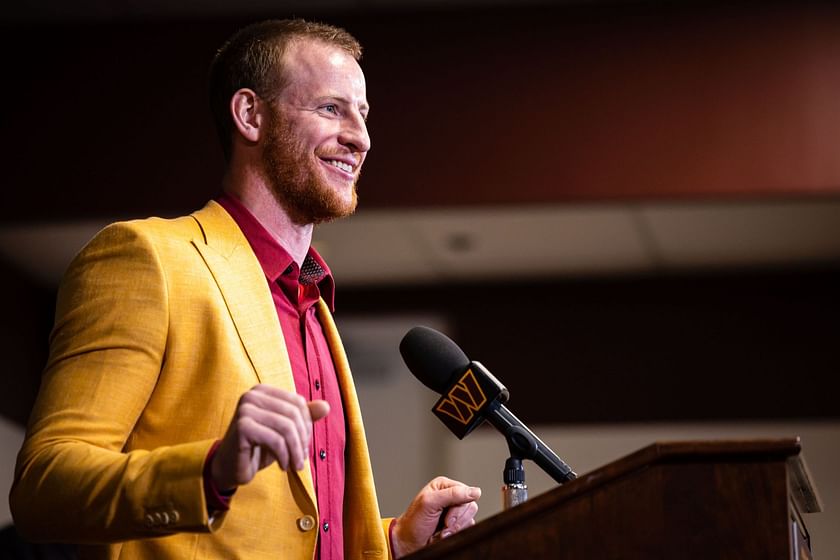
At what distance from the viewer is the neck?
1754 mm

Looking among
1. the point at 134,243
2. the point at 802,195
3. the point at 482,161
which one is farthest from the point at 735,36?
the point at 134,243

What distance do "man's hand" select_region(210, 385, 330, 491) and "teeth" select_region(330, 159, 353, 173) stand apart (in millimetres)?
622

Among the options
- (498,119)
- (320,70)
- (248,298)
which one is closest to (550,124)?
(498,119)

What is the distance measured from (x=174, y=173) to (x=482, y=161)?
3.25ft

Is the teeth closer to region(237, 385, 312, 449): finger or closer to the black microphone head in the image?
the black microphone head

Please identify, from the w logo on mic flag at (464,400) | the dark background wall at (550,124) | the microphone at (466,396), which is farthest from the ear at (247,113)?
Answer: the dark background wall at (550,124)

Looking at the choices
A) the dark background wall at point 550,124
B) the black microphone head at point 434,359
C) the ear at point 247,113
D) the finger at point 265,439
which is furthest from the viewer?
the dark background wall at point 550,124

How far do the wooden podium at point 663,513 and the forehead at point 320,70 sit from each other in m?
0.77

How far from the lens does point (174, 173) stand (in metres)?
4.31

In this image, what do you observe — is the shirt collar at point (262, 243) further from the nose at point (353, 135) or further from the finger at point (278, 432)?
the finger at point (278, 432)

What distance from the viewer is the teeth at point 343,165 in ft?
5.83

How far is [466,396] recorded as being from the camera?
1519 mm

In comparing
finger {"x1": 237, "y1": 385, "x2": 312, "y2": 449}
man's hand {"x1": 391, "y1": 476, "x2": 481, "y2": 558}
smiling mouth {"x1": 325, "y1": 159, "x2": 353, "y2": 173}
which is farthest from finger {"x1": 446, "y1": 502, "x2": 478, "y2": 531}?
finger {"x1": 237, "y1": 385, "x2": 312, "y2": 449}

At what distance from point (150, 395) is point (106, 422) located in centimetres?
8
